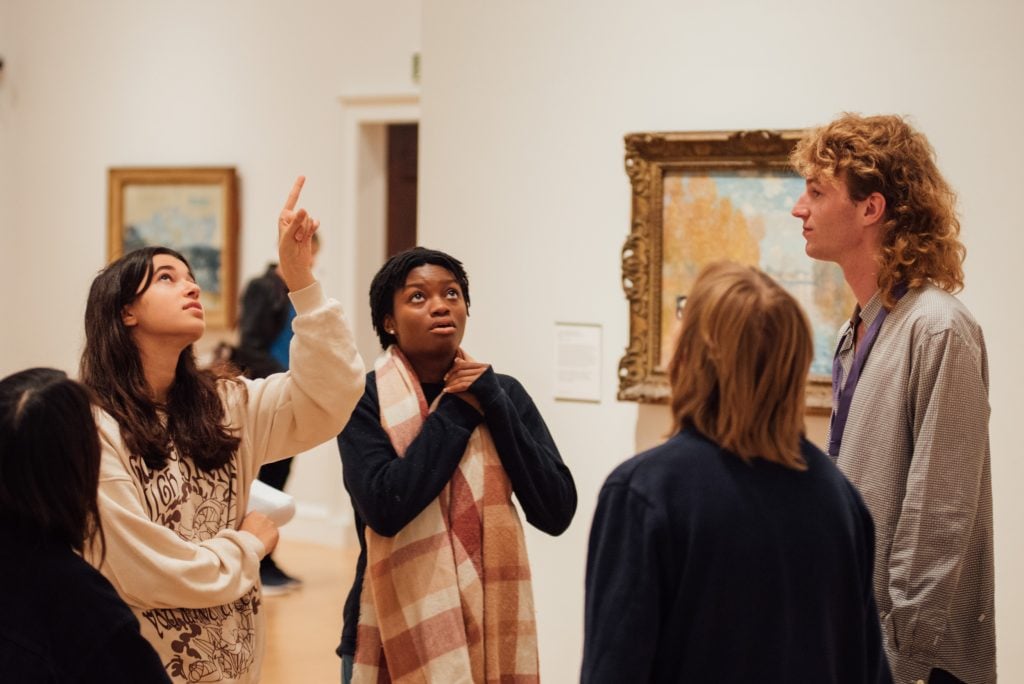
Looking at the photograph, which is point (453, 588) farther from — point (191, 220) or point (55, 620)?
point (191, 220)

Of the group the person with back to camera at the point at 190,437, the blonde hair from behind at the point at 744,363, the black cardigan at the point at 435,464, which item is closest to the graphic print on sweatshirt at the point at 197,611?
the person with back to camera at the point at 190,437

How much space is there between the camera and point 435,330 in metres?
2.90

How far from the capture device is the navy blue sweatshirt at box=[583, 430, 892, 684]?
1.86m

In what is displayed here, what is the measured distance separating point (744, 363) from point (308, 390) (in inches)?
45.1

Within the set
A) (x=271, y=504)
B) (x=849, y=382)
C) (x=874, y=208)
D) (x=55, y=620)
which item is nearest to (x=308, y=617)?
(x=271, y=504)

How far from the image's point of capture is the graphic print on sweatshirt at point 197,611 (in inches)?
98.6

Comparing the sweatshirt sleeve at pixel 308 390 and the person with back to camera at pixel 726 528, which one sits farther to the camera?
the sweatshirt sleeve at pixel 308 390

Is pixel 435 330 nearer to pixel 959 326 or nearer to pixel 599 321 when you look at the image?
pixel 959 326

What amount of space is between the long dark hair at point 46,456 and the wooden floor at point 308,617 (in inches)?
138

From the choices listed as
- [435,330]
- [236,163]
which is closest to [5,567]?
[435,330]

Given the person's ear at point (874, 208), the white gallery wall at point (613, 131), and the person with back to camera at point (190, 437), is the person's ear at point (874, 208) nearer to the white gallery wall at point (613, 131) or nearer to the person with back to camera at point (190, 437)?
the person with back to camera at point (190, 437)

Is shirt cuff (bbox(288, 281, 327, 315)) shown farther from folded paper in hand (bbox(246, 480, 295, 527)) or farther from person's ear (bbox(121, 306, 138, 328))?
folded paper in hand (bbox(246, 480, 295, 527))

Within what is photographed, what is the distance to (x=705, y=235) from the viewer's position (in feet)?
14.1

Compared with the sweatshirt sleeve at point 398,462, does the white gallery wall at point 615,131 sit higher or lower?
higher
